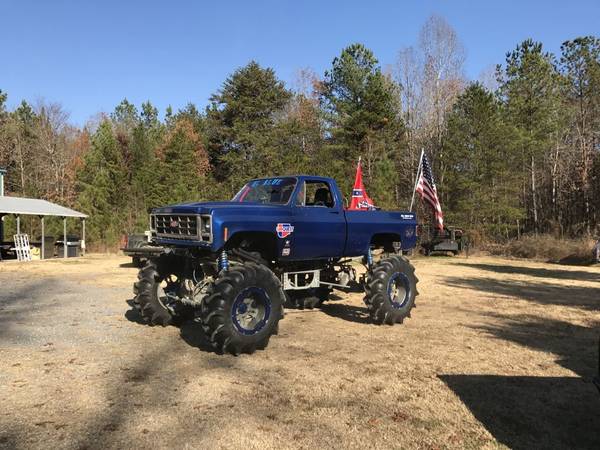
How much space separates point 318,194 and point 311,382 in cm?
358

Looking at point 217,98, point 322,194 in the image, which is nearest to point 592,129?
point 217,98

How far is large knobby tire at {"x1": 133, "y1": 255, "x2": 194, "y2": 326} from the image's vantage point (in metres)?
7.44

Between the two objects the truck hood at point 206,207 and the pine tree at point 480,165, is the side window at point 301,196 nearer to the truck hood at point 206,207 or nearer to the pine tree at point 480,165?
the truck hood at point 206,207

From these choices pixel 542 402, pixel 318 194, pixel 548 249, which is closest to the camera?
pixel 542 402

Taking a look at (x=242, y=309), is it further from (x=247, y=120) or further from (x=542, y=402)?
(x=247, y=120)

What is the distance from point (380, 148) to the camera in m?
32.0

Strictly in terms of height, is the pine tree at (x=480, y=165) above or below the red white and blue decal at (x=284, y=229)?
above

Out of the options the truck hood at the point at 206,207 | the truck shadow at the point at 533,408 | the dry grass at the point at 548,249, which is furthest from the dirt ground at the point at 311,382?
the dry grass at the point at 548,249

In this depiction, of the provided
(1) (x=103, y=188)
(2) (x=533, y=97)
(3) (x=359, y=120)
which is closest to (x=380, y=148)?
(3) (x=359, y=120)

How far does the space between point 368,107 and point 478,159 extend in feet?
27.2

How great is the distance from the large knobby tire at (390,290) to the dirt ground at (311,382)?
0.29m

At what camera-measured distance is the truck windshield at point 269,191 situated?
750cm

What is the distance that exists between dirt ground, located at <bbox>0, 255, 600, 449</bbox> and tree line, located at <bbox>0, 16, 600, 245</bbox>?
19.2 m

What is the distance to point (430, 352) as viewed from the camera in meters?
6.24
